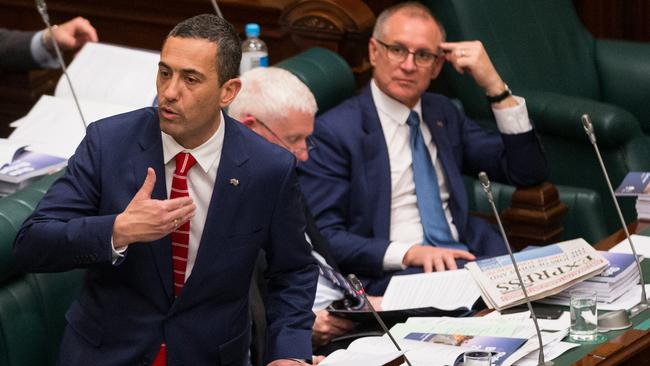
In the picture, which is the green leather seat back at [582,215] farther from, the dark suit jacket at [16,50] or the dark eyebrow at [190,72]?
the dark eyebrow at [190,72]

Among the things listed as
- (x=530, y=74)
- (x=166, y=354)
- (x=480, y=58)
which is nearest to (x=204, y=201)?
(x=166, y=354)

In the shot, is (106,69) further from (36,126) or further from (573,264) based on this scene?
(573,264)

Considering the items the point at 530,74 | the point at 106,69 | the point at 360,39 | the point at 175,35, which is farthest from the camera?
the point at 530,74

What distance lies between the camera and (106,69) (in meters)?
3.59

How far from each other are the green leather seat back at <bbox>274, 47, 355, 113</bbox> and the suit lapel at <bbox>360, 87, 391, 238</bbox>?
0.26 m

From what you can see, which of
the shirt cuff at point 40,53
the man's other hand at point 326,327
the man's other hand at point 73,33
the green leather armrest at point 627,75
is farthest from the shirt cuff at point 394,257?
the green leather armrest at point 627,75

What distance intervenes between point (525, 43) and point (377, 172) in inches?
49.8

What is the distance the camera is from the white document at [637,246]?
2.99 metres

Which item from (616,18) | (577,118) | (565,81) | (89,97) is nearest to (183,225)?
(89,97)

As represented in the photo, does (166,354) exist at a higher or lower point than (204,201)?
lower

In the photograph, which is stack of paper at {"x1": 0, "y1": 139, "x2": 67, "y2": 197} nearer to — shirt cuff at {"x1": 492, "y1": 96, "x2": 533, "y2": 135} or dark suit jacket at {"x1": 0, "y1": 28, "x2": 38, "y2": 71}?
dark suit jacket at {"x1": 0, "y1": 28, "x2": 38, "y2": 71}

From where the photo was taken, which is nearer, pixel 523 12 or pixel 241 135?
pixel 241 135

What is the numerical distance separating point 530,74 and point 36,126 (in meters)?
1.86

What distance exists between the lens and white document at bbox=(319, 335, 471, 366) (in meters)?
2.33
